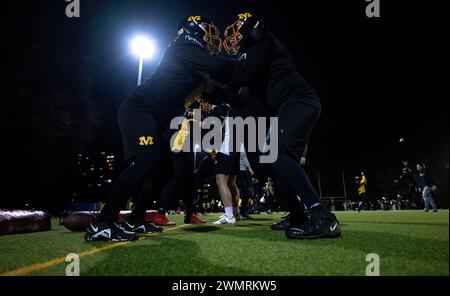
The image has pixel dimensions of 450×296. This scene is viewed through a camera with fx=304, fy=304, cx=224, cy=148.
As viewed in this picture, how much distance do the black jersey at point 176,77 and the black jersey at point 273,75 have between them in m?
0.21

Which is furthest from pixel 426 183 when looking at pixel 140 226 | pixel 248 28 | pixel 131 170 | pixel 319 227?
pixel 131 170

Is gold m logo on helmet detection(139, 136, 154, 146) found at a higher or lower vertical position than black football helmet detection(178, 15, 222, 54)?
lower

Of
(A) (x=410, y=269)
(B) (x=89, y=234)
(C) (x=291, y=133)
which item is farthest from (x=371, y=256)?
(B) (x=89, y=234)

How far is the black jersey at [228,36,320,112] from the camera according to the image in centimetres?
341

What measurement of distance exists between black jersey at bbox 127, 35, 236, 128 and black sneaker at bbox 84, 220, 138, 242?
4.14 feet

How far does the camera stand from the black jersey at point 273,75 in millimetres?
3406

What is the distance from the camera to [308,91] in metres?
3.43

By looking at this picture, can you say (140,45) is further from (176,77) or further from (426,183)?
(426,183)

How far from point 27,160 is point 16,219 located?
1711 cm

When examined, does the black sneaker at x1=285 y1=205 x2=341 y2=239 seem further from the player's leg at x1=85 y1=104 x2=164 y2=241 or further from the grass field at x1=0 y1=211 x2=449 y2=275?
the player's leg at x1=85 y1=104 x2=164 y2=241

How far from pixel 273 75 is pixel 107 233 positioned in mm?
2532

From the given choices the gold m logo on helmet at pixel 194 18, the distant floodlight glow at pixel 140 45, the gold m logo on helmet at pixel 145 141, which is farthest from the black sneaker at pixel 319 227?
the distant floodlight glow at pixel 140 45

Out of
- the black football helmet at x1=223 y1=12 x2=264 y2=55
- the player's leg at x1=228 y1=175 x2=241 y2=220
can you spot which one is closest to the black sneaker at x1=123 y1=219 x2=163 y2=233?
the black football helmet at x1=223 y1=12 x2=264 y2=55
